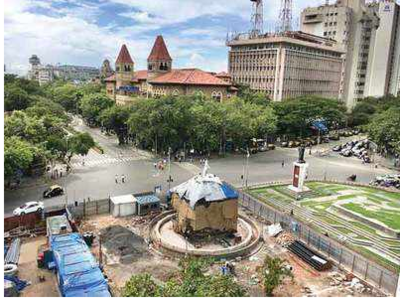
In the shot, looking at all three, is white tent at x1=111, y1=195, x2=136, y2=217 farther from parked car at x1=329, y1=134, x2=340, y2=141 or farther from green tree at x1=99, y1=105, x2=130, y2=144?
parked car at x1=329, y1=134, x2=340, y2=141

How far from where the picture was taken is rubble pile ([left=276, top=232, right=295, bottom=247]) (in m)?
26.5

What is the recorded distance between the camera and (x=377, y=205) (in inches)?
1373

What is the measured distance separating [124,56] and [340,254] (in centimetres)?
7644

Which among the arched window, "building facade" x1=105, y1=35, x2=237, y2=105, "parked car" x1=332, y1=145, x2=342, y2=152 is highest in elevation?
"building facade" x1=105, y1=35, x2=237, y2=105

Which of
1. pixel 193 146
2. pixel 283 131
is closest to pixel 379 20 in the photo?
pixel 283 131

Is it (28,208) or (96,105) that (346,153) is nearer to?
(28,208)

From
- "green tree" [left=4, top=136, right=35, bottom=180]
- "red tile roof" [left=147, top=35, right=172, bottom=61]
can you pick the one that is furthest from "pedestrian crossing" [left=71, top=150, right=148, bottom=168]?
"red tile roof" [left=147, top=35, right=172, bottom=61]

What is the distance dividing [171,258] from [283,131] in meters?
51.6

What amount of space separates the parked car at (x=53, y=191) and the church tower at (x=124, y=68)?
57.7m

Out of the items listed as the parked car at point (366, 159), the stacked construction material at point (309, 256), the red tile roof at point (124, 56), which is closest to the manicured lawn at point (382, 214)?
the stacked construction material at point (309, 256)

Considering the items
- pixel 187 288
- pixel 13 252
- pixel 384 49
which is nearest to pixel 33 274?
pixel 13 252

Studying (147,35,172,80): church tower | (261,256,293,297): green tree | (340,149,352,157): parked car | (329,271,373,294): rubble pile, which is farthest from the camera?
(147,35,172,80): church tower

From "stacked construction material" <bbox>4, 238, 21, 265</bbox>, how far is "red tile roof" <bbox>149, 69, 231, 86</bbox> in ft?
170

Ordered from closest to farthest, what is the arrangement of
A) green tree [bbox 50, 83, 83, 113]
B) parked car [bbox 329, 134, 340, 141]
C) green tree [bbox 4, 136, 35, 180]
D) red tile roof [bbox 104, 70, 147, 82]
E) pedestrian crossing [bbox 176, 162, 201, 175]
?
1. green tree [bbox 4, 136, 35, 180]
2. pedestrian crossing [bbox 176, 162, 201, 175]
3. parked car [bbox 329, 134, 340, 141]
4. red tile roof [bbox 104, 70, 147, 82]
5. green tree [bbox 50, 83, 83, 113]
